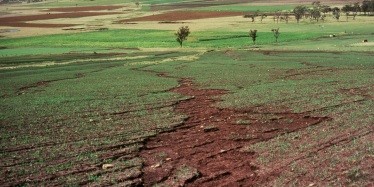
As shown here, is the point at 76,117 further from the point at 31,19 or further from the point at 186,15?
the point at 31,19

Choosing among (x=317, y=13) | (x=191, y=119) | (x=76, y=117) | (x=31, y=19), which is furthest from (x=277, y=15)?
(x=76, y=117)

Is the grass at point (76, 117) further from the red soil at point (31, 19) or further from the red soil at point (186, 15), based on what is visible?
the red soil at point (186, 15)

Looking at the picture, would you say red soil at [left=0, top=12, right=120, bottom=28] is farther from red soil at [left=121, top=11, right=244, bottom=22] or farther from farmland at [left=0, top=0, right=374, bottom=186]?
farmland at [left=0, top=0, right=374, bottom=186]

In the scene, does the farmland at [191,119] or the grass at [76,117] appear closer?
the farmland at [191,119]

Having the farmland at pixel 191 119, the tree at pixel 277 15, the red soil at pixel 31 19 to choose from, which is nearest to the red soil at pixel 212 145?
the farmland at pixel 191 119

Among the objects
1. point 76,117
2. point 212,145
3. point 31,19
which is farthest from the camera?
point 31,19

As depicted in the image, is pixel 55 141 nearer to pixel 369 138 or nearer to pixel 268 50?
pixel 369 138

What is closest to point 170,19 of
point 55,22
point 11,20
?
point 55,22
